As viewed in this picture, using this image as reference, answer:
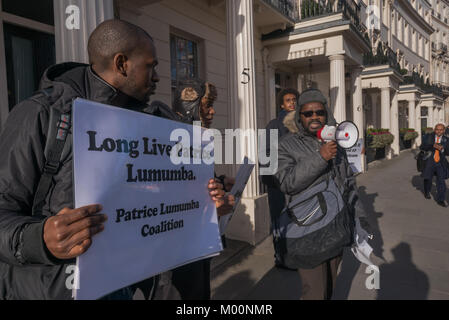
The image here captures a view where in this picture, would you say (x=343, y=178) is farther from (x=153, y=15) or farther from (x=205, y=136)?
(x=153, y=15)

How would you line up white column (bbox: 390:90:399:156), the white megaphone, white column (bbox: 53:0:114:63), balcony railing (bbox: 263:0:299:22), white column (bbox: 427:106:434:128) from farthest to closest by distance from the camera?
white column (bbox: 427:106:434:128)
white column (bbox: 390:90:399:156)
balcony railing (bbox: 263:0:299:22)
white column (bbox: 53:0:114:63)
the white megaphone

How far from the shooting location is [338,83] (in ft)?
28.5

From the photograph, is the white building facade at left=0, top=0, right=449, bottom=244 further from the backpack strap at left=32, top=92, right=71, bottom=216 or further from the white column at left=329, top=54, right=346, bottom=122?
the backpack strap at left=32, top=92, right=71, bottom=216

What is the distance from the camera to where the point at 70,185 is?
3.52ft

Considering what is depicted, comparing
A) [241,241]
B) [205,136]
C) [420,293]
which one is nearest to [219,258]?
[241,241]

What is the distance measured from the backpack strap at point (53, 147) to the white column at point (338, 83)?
867cm

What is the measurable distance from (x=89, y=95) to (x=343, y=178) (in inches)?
74.5

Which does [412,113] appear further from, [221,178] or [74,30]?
[74,30]

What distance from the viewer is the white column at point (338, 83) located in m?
8.58

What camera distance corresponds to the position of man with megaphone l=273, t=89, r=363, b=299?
205 centimetres

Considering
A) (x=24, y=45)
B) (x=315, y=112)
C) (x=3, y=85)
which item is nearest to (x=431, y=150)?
(x=315, y=112)

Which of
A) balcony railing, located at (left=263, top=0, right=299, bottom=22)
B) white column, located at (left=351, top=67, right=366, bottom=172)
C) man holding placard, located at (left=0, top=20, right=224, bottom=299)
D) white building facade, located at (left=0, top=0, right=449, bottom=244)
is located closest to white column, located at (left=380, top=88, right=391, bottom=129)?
white building facade, located at (left=0, top=0, right=449, bottom=244)

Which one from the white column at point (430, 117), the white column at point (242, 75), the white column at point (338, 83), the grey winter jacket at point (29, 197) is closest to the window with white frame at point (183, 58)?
the white column at point (242, 75)

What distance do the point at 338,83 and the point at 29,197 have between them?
354 inches
